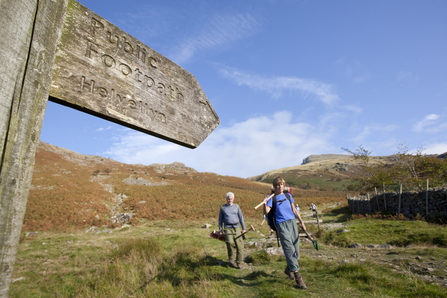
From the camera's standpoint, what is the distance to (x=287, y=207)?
13.8 ft

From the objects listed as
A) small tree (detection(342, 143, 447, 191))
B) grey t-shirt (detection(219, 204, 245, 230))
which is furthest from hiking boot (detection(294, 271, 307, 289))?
small tree (detection(342, 143, 447, 191))

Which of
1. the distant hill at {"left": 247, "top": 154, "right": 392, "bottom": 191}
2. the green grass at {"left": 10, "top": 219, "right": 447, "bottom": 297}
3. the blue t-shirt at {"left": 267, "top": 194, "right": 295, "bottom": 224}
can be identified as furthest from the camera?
the distant hill at {"left": 247, "top": 154, "right": 392, "bottom": 191}

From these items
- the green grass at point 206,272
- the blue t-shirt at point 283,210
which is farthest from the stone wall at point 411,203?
the blue t-shirt at point 283,210

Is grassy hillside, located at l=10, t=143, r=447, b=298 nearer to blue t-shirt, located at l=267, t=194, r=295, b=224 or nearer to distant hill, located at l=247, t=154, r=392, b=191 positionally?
blue t-shirt, located at l=267, t=194, r=295, b=224

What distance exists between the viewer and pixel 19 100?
2.52ft

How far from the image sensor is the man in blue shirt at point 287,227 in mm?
3758

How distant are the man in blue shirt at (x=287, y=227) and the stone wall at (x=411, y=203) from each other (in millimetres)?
9636

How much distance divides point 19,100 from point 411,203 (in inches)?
596

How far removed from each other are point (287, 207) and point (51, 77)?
13.3 feet

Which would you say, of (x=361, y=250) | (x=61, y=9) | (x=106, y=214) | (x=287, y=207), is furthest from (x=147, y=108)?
(x=106, y=214)

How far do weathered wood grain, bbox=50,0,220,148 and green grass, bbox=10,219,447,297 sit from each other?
325 centimetres

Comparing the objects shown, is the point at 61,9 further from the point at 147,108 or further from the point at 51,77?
the point at 147,108

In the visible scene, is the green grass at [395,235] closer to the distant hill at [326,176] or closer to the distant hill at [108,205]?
the distant hill at [108,205]

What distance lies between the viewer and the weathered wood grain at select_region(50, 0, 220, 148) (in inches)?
38.9
